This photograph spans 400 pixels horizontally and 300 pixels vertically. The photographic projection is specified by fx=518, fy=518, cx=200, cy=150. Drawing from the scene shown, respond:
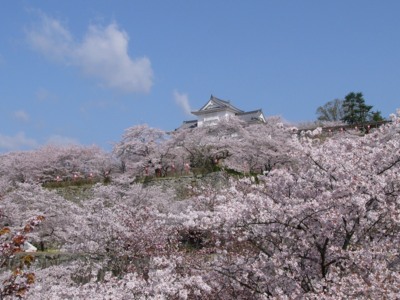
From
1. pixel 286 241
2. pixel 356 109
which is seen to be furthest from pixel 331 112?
pixel 286 241

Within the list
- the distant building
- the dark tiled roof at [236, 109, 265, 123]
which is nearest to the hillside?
the dark tiled roof at [236, 109, 265, 123]

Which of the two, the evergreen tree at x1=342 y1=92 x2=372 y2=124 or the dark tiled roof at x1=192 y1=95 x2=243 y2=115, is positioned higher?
the dark tiled roof at x1=192 y1=95 x2=243 y2=115

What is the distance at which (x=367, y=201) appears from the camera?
5785 millimetres

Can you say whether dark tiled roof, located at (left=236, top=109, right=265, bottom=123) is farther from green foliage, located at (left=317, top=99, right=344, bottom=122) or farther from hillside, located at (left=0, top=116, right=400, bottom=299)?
hillside, located at (left=0, top=116, right=400, bottom=299)

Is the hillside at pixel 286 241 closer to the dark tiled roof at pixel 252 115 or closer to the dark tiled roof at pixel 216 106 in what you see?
the dark tiled roof at pixel 252 115

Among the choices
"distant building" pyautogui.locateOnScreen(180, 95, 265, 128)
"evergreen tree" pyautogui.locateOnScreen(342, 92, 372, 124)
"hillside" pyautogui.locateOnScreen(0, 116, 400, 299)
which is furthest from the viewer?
"distant building" pyautogui.locateOnScreen(180, 95, 265, 128)

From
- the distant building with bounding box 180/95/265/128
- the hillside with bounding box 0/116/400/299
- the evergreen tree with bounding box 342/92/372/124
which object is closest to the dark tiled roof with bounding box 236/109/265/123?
the distant building with bounding box 180/95/265/128

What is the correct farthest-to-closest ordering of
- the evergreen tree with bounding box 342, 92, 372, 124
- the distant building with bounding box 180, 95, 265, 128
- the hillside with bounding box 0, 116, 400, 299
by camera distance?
the distant building with bounding box 180, 95, 265, 128 < the evergreen tree with bounding box 342, 92, 372, 124 < the hillside with bounding box 0, 116, 400, 299

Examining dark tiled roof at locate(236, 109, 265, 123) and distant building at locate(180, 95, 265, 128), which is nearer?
dark tiled roof at locate(236, 109, 265, 123)

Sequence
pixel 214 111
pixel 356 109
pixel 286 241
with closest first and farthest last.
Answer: pixel 286 241, pixel 356 109, pixel 214 111

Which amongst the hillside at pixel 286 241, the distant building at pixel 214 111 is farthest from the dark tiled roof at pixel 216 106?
the hillside at pixel 286 241

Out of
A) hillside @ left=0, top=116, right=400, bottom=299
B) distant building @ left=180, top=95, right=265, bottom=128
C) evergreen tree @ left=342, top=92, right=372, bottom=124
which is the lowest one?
hillside @ left=0, top=116, right=400, bottom=299

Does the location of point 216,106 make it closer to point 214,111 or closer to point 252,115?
point 214,111

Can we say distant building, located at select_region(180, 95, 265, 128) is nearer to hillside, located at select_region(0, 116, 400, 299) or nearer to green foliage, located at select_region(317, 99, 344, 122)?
green foliage, located at select_region(317, 99, 344, 122)
